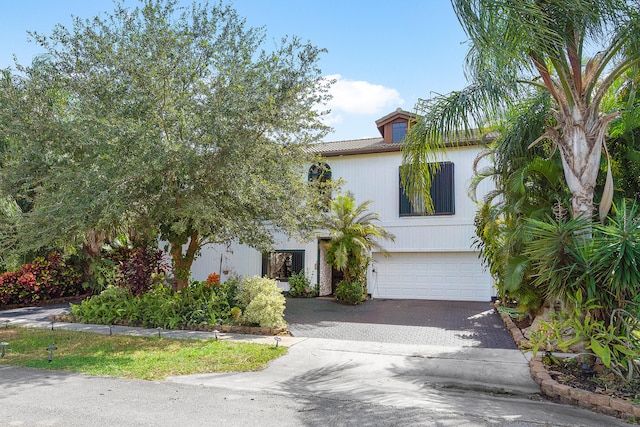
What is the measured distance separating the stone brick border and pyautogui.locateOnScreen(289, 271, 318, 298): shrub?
1111 centimetres

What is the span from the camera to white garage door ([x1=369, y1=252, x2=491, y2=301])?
16.1m

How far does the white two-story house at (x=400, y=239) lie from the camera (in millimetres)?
16156

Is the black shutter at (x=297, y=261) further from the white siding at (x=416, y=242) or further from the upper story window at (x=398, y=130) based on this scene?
the upper story window at (x=398, y=130)

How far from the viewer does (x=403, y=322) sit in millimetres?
11734

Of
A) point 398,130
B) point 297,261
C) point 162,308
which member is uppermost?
point 398,130

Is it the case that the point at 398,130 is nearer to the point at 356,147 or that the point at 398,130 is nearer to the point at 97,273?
the point at 356,147

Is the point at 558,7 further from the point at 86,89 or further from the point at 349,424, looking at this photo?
the point at 86,89

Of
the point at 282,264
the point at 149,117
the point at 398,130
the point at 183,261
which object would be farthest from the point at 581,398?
the point at 398,130

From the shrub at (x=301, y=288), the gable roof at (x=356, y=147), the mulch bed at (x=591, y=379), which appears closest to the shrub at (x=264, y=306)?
the mulch bed at (x=591, y=379)

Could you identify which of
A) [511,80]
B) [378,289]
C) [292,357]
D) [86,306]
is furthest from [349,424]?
[378,289]

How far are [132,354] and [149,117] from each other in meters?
4.54

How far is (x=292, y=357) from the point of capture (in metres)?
7.81

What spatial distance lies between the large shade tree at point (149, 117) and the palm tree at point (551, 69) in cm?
345

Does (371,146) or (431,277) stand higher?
(371,146)
